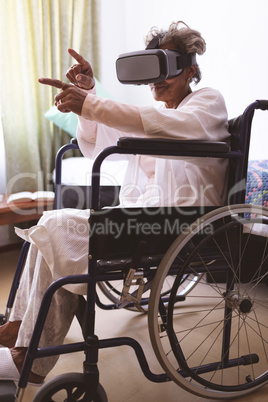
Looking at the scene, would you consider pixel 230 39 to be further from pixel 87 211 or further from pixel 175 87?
pixel 87 211

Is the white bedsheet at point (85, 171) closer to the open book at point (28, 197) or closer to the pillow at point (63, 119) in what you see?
the open book at point (28, 197)

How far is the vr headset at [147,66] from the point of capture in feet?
3.92

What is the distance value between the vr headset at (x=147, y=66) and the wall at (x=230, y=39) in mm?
1613

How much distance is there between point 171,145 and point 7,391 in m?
0.80

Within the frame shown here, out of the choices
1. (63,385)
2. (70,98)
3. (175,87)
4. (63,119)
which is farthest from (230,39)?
(63,385)

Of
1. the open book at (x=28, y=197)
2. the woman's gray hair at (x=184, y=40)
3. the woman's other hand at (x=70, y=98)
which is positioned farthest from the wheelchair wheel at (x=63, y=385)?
the open book at (x=28, y=197)

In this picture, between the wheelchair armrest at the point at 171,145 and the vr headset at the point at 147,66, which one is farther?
the vr headset at the point at 147,66

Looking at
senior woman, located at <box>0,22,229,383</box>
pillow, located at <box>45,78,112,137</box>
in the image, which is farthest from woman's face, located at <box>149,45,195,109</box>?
pillow, located at <box>45,78,112,137</box>

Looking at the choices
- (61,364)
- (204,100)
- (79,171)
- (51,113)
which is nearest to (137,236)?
(204,100)

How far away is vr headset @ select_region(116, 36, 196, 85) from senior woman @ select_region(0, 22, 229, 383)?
0.08 m

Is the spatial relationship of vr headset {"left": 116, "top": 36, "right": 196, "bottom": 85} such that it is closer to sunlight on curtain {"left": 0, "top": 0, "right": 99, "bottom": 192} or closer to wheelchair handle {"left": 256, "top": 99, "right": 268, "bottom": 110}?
wheelchair handle {"left": 256, "top": 99, "right": 268, "bottom": 110}

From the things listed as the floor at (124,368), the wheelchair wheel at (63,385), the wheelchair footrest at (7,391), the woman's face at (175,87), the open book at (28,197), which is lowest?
the floor at (124,368)

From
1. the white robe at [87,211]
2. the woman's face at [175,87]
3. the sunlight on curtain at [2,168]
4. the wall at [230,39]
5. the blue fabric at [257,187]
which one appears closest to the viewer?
the white robe at [87,211]

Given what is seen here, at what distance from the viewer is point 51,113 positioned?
2842 millimetres
